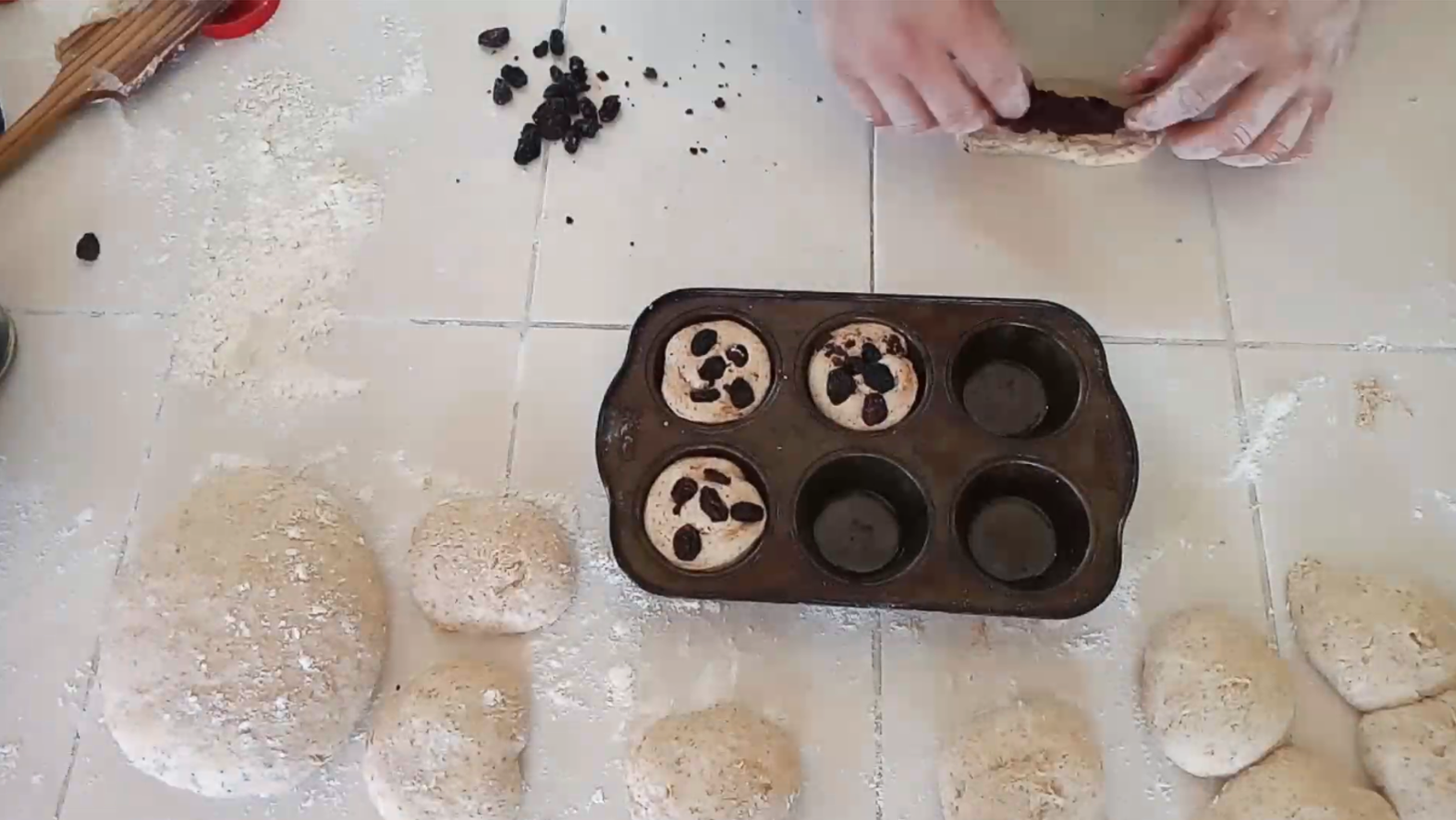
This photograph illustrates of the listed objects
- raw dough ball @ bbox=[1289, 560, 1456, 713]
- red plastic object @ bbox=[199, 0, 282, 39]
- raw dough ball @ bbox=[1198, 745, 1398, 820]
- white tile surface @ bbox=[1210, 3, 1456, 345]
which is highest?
red plastic object @ bbox=[199, 0, 282, 39]

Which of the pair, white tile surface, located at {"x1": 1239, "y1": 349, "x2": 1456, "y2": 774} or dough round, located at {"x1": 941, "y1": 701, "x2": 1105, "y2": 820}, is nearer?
dough round, located at {"x1": 941, "y1": 701, "x2": 1105, "y2": 820}

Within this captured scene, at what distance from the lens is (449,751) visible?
43.9 inches

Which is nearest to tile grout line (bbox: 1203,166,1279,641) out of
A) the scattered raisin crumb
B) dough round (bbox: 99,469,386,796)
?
dough round (bbox: 99,469,386,796)

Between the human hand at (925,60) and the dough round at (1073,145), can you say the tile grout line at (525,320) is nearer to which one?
the human hand at (925,60)

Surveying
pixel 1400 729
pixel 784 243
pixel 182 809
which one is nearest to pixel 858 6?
pixel 784 243

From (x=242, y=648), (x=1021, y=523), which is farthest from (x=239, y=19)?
(x=1021, y=523)

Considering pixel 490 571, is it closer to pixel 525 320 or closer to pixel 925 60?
pixel 525 320

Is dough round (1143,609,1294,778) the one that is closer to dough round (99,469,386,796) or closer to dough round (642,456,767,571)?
dough round (642,456,767,571)

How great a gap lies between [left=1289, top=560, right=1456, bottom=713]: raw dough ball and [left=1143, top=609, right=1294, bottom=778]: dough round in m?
0.05

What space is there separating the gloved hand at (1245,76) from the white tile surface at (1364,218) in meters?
0.07

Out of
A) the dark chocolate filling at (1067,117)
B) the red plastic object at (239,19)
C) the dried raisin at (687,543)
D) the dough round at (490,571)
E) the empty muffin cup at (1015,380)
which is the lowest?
the dough round at (490,571)

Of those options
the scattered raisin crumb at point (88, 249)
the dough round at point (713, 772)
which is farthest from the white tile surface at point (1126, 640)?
the scattered raisin crumb at point (88, 249)

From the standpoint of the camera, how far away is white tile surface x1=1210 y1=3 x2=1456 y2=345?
133 cm

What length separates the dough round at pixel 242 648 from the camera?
113 cm
